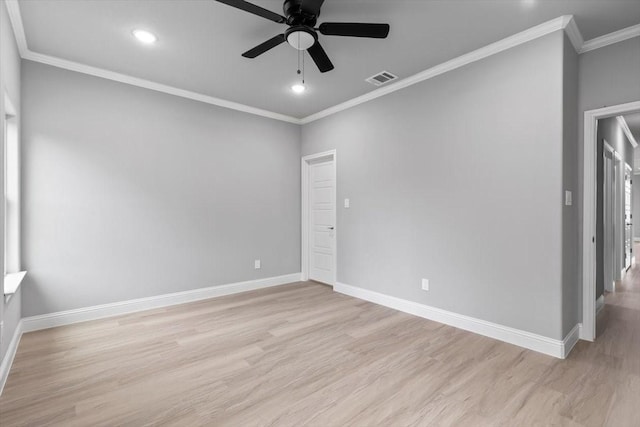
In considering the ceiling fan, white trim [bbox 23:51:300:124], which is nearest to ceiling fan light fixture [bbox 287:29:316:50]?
the ceiling fan

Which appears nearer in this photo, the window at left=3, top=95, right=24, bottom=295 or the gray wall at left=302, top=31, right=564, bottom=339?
the gray wall at left=302, top=31, right=564, bottom=339

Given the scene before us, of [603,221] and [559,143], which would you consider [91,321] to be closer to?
[559,143]

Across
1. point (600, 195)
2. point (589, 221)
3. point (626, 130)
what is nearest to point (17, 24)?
point (589, 221)

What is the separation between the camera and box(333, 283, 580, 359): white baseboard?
2.66 m

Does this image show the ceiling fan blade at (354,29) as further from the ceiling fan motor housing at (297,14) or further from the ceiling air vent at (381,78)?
the ceiling air vent at (381,78)

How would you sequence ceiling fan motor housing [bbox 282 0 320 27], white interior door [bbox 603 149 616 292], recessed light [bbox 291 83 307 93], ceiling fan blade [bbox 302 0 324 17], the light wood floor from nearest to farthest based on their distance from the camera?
1. the light wood floor
2. ceiling fan blade [bbox 302 0 324 17]
3. ceiling fan motor housing [bbox 282 0 320 27]
4. recessed light [bbox 291 83 307 93]
5. white interior door [bbox 603 149 616 292]

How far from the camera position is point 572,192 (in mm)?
2854

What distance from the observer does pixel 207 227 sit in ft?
14.3

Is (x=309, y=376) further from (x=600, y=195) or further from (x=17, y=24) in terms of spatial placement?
(x=600, y=195)

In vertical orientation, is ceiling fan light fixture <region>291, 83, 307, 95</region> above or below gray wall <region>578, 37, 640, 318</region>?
above

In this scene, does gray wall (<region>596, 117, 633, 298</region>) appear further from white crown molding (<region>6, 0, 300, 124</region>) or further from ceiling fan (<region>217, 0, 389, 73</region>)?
white crown molding (<region>6, 0, 300, 124</region>)

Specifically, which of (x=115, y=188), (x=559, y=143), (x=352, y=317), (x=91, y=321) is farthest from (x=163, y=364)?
(x=559, y=143)

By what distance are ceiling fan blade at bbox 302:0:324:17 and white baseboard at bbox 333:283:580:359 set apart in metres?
3.11

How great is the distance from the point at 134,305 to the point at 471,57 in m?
4.68
